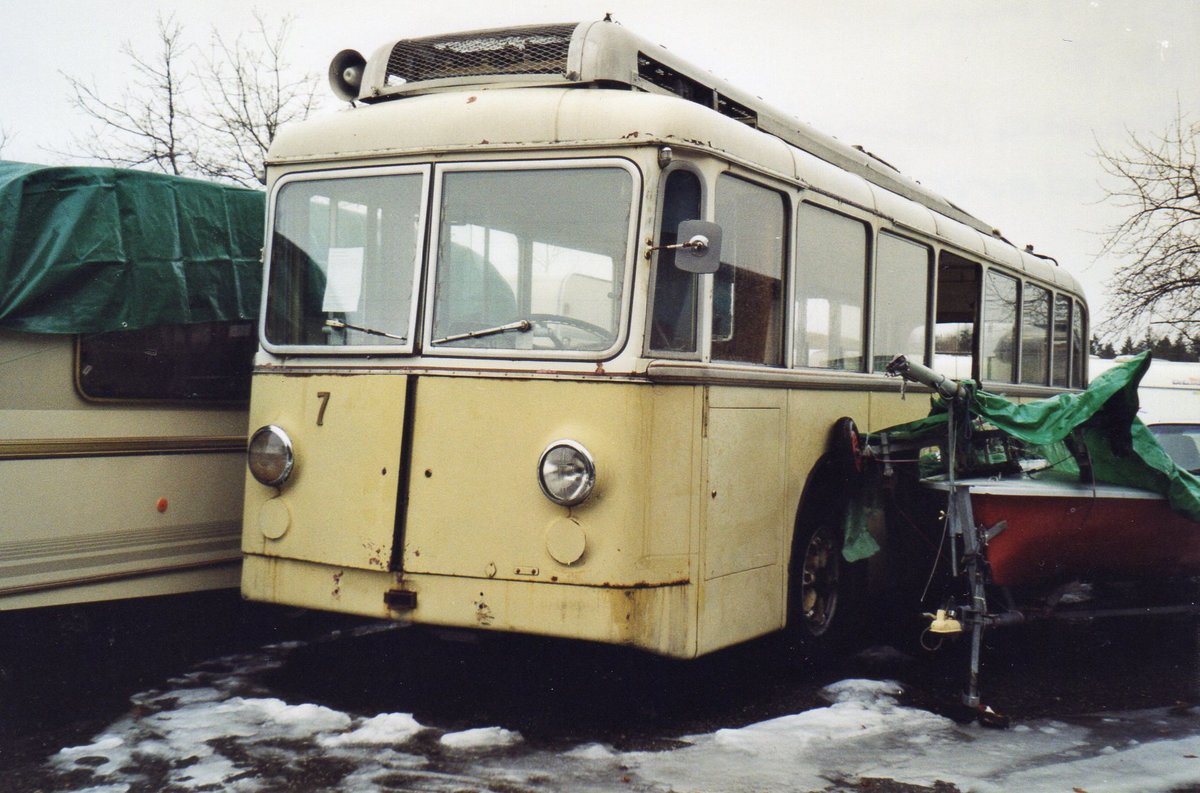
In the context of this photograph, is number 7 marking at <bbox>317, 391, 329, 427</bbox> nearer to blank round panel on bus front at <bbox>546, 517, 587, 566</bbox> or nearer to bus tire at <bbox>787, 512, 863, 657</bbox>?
blank round panel on bus front at <bbox>546, 517, 587, 566</bbox>

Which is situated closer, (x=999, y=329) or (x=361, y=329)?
(x=361, y=329)

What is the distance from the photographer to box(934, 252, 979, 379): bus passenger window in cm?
830

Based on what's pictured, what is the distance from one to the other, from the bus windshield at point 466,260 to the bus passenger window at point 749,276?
584mm

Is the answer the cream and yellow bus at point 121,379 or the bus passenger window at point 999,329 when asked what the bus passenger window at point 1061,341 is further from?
the cream and yellow bus at point 121,379

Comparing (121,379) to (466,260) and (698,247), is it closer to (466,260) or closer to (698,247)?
(466,260)

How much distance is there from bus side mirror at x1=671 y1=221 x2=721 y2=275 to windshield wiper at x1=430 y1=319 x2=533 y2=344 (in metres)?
0.76

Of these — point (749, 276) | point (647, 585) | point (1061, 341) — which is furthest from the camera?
point (1061, 341)

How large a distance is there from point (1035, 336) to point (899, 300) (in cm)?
311

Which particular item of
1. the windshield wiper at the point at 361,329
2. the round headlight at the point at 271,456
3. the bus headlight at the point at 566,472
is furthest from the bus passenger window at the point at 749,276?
the round headlight at the point at 271,456

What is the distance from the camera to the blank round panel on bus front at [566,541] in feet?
17.1

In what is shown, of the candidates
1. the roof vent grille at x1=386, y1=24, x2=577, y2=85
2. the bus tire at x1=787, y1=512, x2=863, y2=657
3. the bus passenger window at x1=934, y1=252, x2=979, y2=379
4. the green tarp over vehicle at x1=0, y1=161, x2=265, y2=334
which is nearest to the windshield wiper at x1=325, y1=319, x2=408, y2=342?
the green tarp over vehicle at x1=0, y1=161, x2=265, y2=334

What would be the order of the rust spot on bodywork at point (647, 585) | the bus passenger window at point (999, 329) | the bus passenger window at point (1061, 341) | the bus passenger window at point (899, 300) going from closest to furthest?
1. the rust spot on bodywork at point (647, 585)
2. the bus passenger window at point (899, 300)
3. the bus passenger window at point (999, 329)
4. the bus passenger window at point (1061, 341)

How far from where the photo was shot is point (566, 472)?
17.1ft

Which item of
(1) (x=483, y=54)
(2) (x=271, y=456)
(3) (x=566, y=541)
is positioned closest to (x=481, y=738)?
(3) (x=566, y=541)
